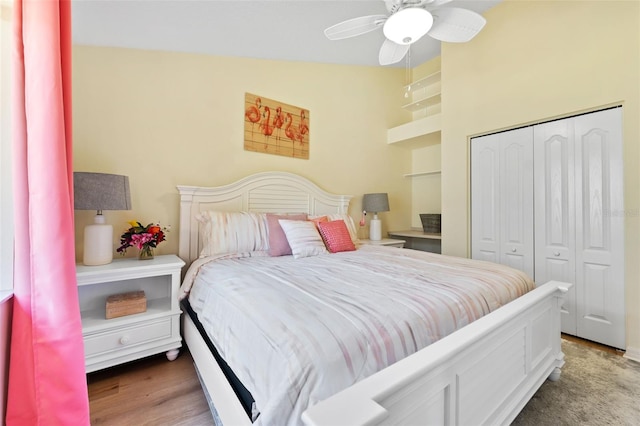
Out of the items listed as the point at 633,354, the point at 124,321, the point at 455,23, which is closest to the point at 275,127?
the point at 455,23

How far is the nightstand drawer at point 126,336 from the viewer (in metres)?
1.63

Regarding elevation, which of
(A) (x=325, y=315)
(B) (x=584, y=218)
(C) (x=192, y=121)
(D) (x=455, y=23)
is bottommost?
(A) (x=325, y=315)

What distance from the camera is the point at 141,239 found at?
76.5 inches

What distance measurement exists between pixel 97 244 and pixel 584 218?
370cm

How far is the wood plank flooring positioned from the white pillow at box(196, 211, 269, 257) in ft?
Answer: 2.63

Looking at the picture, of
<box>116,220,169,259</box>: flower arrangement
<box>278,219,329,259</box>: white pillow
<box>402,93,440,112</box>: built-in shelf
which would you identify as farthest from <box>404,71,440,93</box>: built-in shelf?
<box>116,220,169,259</box>: flower arrangement

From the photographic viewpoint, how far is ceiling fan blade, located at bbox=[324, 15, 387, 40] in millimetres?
1759

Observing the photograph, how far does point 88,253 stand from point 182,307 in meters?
0.71

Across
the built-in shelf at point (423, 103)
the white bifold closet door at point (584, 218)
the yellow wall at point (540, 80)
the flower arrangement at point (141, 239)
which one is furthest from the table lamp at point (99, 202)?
the built-in shelf at point (423, 103)

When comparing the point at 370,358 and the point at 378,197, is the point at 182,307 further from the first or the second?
the point at 378,197

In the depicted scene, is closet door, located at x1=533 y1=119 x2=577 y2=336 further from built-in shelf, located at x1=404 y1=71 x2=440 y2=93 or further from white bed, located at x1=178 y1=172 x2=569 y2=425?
built-in shelf, located at x1=404 y1=71 x2=440 y2=93

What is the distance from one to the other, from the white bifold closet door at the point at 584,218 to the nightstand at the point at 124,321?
3.13 meters

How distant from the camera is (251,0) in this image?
1989 mm

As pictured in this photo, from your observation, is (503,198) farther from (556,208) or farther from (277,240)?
(277,240)
